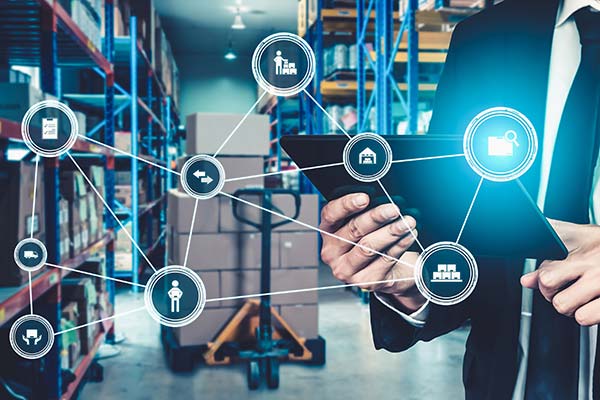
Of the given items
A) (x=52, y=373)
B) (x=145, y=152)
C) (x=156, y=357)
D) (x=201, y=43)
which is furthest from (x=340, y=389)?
(x=145, y=152)

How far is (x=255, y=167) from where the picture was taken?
2.48m

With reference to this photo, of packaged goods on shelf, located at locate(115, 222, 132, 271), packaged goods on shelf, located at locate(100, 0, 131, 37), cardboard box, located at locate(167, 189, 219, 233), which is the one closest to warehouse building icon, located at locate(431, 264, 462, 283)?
cardboard box, located at locate(167, 189, 219, 233)

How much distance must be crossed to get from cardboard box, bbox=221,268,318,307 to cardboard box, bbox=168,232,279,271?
0.04m

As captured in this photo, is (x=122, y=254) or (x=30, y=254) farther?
(x=122, y=254)

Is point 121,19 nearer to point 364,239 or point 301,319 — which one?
point 301,319

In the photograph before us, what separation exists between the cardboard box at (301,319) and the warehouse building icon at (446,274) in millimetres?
2485

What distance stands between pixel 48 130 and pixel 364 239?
15.3 inches

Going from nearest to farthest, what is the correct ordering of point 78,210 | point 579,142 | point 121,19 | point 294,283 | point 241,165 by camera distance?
point 579,142 → point 78,210 → point 241,165 → point 294,283 → point 121,19

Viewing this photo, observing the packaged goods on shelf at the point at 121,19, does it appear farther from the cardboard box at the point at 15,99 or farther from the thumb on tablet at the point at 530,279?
the thumb on tablet at the point at 530,279

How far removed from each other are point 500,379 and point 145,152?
534cm

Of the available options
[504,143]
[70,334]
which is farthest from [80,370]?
[504,143]

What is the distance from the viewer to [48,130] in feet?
2.20

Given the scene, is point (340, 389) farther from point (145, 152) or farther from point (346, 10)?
point (145, 152)

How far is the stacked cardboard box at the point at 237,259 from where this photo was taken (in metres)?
2.78
